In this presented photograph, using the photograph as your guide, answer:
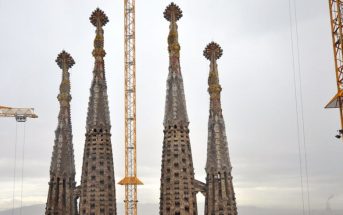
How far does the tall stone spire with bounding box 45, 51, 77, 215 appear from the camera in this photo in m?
87.5

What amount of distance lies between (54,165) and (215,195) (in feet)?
90.9

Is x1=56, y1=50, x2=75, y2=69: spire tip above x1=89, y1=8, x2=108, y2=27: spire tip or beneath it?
beneath

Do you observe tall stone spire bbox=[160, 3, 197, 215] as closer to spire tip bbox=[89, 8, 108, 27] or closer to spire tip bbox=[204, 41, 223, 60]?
spire tip bbox=[204, 41, 223, 60]

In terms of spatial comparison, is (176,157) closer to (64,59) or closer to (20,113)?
(64,59)

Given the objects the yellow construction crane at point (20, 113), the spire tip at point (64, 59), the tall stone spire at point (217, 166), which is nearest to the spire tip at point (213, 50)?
the tall stone spire at point (217, 166)

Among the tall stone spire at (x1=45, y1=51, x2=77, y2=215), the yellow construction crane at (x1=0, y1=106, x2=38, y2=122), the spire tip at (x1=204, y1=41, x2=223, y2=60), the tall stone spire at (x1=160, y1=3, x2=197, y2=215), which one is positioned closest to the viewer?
the tall stone spire at (x1=160, y1=3, x2=197, y2=215)

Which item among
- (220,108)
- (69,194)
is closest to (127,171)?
(69,194)

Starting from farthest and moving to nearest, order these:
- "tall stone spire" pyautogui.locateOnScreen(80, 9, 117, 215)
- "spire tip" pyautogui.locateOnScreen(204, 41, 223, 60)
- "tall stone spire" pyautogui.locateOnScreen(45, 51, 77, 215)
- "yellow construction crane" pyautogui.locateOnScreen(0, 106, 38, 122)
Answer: "yellow construction crane" pyautogui.locateOnScreen(0, 106, 38, 122) < "spire tip" pyautogui.locateOnScreen(204, 41, 223, 60) < "tall stone spire" pyautogui.locateOnScreen(45, 51, 77, 215) < "tall stone spire" pyautogui.locateOnScreen(80, 9, 117, 215)

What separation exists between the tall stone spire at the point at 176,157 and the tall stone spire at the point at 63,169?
16.8 metres

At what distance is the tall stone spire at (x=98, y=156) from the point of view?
8206 centimetres

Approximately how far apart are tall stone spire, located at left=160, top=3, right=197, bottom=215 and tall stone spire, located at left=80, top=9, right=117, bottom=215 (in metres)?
8.76

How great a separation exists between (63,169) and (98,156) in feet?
27.6

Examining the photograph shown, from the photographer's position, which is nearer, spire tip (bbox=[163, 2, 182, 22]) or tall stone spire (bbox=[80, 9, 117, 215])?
tall stone spire (bbox=[80, 9, 117, 215])

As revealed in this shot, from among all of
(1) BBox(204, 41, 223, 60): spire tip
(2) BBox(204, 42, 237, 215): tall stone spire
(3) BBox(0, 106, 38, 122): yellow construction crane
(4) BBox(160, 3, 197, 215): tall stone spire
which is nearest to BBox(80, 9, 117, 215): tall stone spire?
(4) BBox(160, 3, 197, 215): tall stone spire
